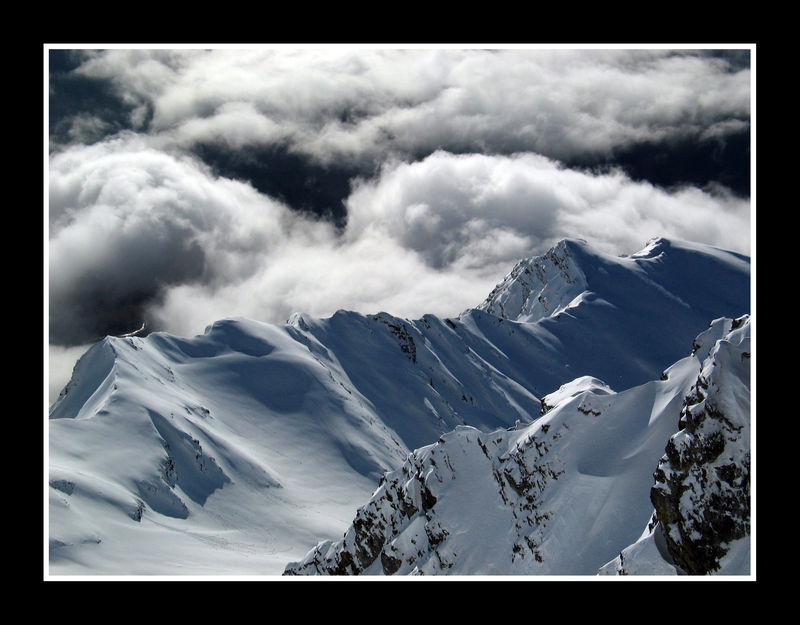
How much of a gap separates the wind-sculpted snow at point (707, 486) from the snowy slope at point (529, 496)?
10499mm

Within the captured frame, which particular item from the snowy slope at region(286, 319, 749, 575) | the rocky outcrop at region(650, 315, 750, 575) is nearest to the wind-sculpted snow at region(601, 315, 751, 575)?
the rocky outcrop at region(650, 315, 750, 575)

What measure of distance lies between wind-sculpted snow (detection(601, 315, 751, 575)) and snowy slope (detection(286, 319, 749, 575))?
10499 millimetres

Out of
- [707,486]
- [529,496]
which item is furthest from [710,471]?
[529,496]

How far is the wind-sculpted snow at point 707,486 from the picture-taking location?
82.5m

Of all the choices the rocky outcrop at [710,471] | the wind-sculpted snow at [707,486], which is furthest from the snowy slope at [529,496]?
the wind-sculpted snow at [707,486]

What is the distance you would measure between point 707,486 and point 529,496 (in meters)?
36.9

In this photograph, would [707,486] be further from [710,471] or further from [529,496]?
[529,496]

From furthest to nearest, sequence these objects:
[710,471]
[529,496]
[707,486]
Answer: [529,496]
[710,471]
[707,486]

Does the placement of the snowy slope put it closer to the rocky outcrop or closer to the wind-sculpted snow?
the rocky outcrop

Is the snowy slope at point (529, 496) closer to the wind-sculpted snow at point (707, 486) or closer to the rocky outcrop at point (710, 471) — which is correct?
the rocky outcrop at point (710, 471)

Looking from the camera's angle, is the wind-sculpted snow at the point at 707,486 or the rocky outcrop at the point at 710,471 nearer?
the wind-sculpted snow at the point at 707,486

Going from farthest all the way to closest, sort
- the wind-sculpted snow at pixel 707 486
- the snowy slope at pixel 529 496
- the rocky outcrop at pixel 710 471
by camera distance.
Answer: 1. the snowy slope at pixel 529 496
2. the rocky outcrop at pixel 710 471
3. the wind-sculpted snow at pixel 707 486

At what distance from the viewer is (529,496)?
120 meters
